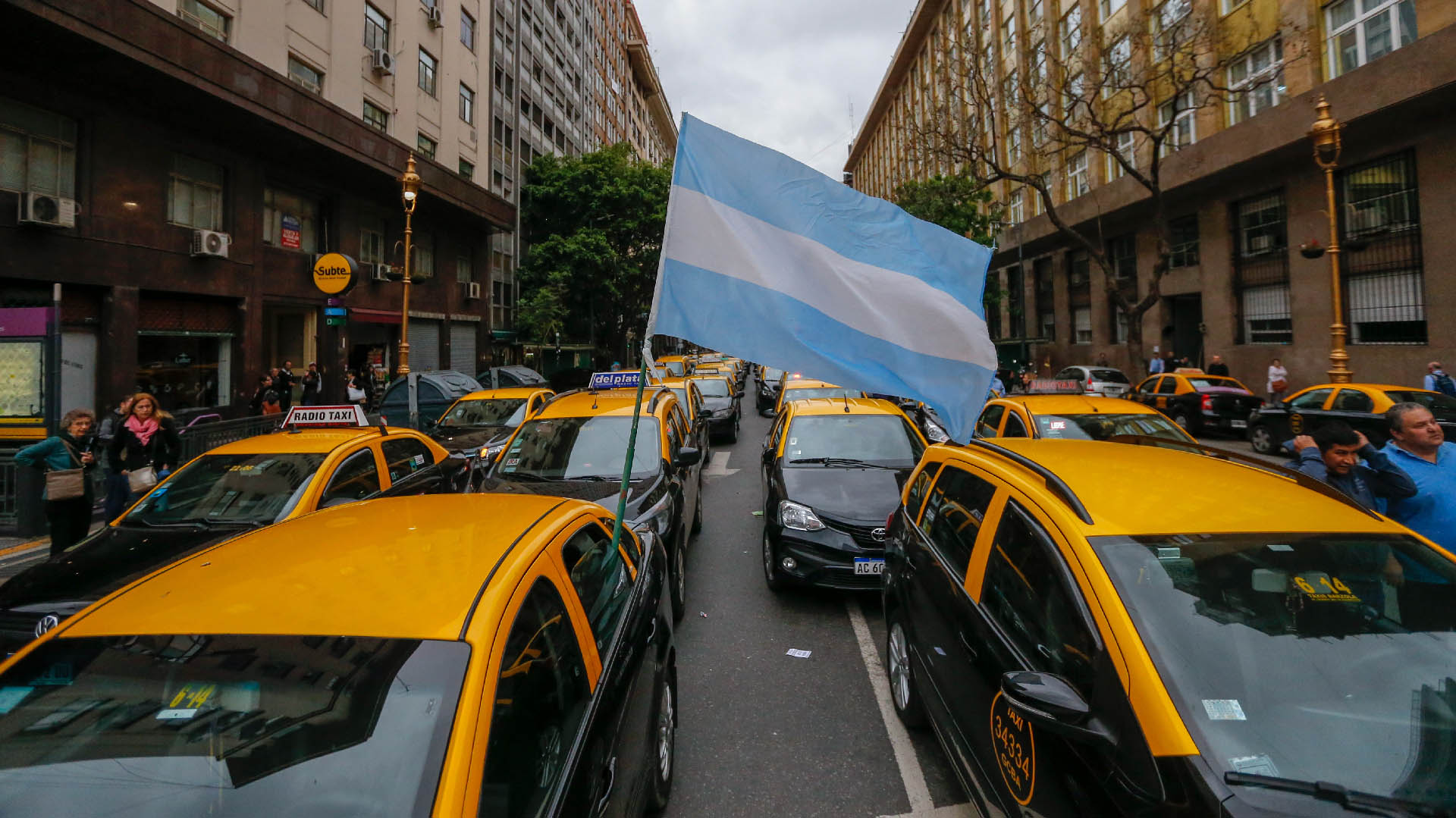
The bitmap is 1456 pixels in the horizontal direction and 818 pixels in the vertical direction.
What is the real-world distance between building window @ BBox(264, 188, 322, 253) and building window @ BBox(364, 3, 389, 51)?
5578mm

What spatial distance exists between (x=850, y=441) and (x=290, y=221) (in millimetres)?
18631

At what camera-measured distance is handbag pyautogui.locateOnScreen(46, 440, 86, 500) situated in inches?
245

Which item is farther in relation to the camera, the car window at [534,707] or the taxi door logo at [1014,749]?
the taxi door logo at [1014,749]

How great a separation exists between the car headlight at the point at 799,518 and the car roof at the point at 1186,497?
249 cm

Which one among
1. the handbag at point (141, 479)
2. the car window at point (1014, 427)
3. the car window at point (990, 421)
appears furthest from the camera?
the car window at point (990, 421)

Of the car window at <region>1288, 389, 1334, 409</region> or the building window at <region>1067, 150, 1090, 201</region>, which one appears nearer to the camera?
the car window at <region>1288, 389, 1334, 409</region>

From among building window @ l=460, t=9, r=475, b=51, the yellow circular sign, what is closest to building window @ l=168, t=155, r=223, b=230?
the yellow circular sign

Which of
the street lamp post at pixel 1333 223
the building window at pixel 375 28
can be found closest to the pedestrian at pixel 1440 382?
the street lamp post at pixel 1333 223

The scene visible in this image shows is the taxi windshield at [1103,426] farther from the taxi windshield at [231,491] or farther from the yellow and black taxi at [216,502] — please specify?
the taxi windshield at [231,491]

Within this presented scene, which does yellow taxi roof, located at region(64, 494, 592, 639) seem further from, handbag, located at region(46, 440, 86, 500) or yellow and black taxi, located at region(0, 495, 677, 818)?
handbag, located at region(46, 440, 86, 500)

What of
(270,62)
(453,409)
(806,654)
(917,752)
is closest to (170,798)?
(917,752)

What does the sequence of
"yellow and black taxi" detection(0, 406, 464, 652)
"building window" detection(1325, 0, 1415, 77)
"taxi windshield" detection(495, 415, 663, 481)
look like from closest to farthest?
"yellow and black taxi" detection(0, 406, 464, 652), "taxi windshield" detection(495, 415, 663, 481), "building window" detection(1325, 0, 1415, 77)

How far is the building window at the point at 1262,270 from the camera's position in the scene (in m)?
→ 21.1

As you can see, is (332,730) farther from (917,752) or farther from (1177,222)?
(1177,222)
